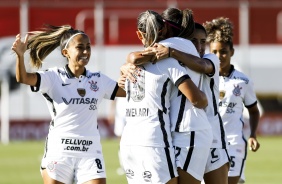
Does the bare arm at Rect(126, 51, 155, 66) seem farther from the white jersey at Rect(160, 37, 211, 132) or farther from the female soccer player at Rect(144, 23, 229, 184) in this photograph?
the female soccer player at Rect(144, 23, 229, 184)

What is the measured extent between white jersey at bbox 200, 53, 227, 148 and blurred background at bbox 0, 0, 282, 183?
63.5ft

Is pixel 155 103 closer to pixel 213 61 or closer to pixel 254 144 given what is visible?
pixel 213 61

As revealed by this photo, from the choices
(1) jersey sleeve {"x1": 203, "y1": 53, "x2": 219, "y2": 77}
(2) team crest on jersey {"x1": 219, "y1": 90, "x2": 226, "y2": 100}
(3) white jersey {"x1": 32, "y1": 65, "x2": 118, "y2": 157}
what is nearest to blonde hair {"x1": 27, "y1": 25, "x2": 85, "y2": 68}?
(3) white jersey {"x1": 32, "y1": 65, "x2": 118, "y2": 157}

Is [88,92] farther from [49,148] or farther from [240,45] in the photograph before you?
[240,45]

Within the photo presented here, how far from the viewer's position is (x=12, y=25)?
95.6 feet

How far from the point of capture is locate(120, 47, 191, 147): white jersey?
6898mm

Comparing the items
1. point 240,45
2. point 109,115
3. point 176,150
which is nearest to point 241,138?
point 176,150

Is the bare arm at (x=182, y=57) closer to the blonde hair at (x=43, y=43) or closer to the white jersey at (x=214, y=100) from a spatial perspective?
the white jersey at (x=214, y=100)

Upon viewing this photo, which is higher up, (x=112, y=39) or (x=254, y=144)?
(x=112, y=39)

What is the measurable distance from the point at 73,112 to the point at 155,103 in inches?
80.5

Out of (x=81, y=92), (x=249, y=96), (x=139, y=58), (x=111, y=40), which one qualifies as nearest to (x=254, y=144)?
(x=249, y=96)

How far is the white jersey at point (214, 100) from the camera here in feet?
24.0

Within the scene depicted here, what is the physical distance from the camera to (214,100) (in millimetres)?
7523

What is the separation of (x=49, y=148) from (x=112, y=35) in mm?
20951
